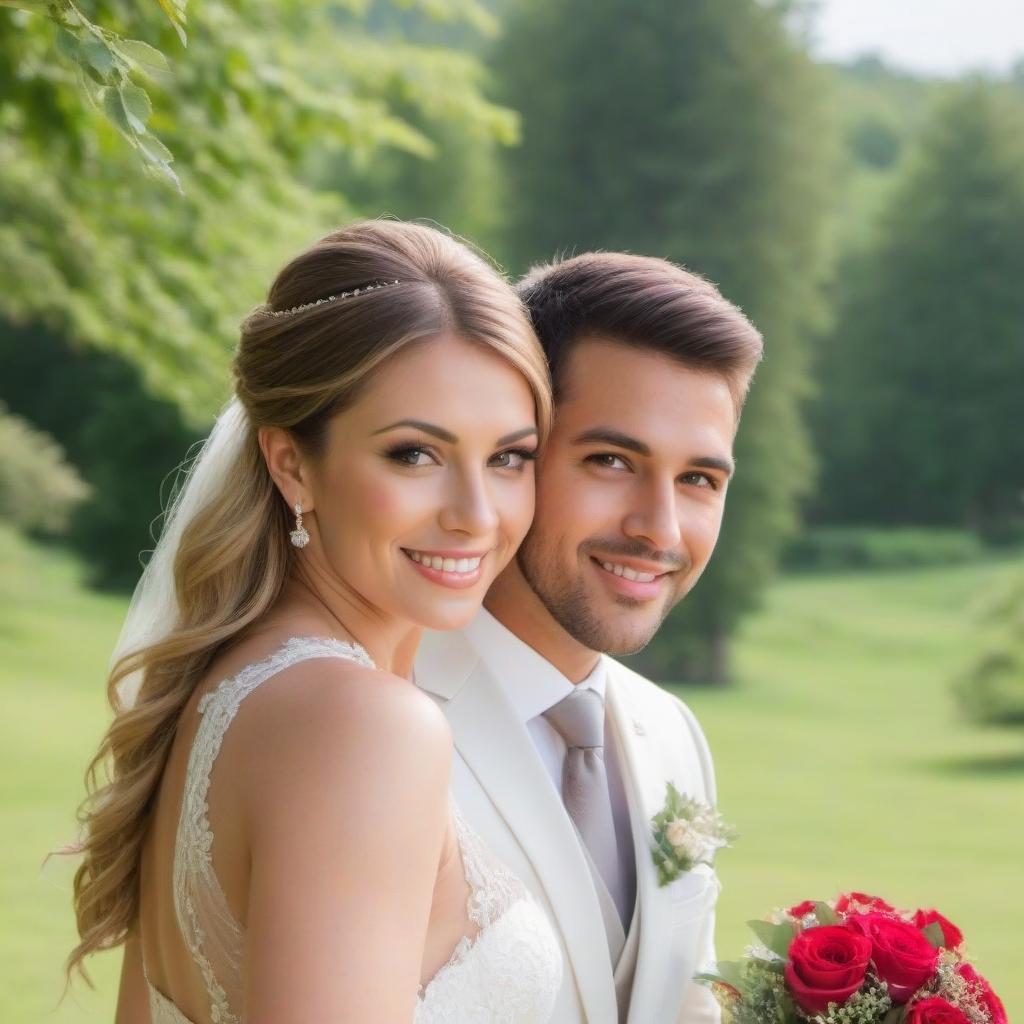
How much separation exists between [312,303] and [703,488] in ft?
3.04

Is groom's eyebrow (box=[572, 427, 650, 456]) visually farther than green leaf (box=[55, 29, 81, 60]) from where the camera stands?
Yes

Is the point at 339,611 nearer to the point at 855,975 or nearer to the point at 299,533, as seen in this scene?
the point at 299,533

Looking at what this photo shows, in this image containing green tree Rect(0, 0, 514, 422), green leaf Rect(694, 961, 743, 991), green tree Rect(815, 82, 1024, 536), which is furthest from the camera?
green tree Rect(815, 82, 1024, 536)

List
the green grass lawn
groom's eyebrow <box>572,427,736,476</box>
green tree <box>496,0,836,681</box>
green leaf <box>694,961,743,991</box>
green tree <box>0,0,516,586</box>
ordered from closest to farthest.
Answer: green leaf <box>694,961,743,991</box> → groom's eyebrow <box>572,427,736,476</box> → green tree <box>0,0,516,586</box> → the green grass lawn → green tree <box>496,0,836,681</box>

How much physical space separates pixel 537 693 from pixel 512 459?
653mm

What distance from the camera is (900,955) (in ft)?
7.80


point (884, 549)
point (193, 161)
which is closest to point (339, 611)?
point (193, 161)

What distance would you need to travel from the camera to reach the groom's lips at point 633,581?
2782 millimetres

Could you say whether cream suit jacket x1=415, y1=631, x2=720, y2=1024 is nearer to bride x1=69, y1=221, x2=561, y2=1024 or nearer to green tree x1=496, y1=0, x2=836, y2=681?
bride x1=69, y1=221, x2=561, y2=1024

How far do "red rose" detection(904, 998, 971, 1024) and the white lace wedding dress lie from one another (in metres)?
0.57

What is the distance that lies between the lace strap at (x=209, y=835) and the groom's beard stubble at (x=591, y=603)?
738mm

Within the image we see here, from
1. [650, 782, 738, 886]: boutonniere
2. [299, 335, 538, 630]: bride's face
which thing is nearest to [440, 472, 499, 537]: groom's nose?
[299, 335, 538, 630]: bride's face

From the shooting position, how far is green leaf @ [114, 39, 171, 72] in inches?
75.2

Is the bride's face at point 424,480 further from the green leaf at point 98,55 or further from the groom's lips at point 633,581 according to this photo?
the green leaf at point 98,55
